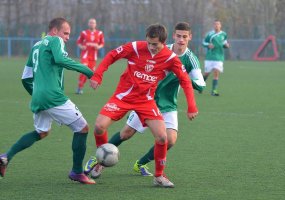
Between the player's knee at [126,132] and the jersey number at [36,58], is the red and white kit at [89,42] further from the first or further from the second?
the jersey number at [36,58]

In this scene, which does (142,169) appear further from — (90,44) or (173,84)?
(90,44)

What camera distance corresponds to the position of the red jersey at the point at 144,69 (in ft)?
22.3

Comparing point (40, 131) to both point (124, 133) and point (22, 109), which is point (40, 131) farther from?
point (22, 109)

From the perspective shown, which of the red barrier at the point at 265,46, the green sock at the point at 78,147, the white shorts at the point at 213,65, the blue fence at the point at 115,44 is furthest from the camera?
the blue fence at the point at 115,44

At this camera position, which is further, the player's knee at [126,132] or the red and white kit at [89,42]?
the red and white kit at [89,42]

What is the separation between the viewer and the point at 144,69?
6805 mm

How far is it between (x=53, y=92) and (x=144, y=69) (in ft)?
2.96

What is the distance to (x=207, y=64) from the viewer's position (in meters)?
18.2

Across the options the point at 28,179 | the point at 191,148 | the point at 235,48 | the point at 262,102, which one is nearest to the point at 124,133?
the point at 28,179

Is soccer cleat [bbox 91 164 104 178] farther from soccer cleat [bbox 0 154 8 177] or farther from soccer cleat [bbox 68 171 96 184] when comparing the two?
soccer cleat [bbox 0 154 8 177]

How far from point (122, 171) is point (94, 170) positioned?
0.47 meters

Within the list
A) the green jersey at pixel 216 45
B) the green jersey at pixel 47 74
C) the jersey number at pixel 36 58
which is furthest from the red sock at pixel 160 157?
the green jersey at pixel 216 45

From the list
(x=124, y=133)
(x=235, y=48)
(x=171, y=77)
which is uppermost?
(x=171, y=77)

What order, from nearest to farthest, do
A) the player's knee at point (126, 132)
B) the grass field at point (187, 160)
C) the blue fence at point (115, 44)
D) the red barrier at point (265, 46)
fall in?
1. the grass field at point (187, 160)
2. the player's knee at point (126, 132)
3. the red barrier at point (265, 46)
4. the blue fence at point (115, 44)
